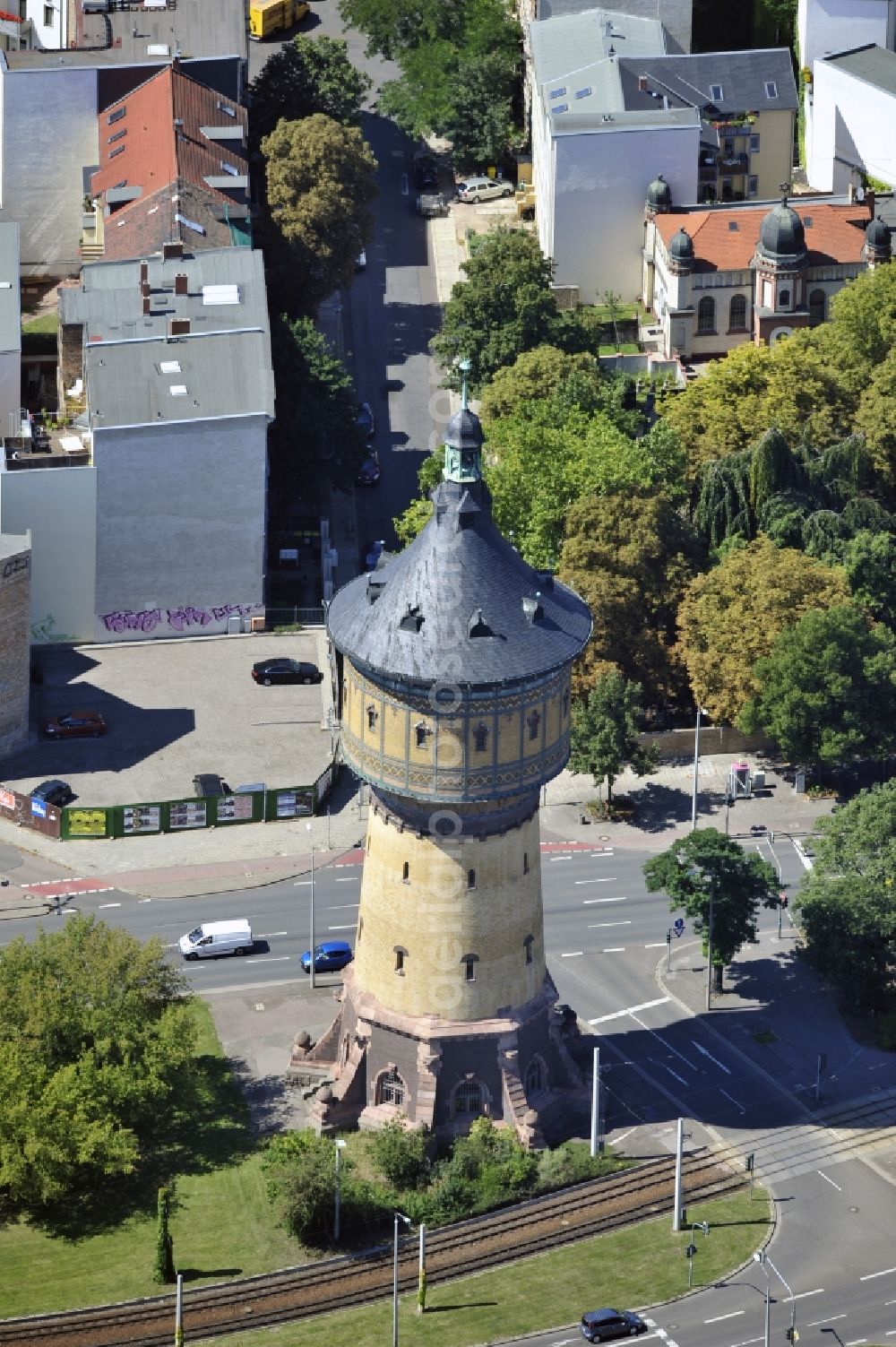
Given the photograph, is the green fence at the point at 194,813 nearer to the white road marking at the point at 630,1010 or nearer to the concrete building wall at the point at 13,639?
the concrete building wall at the point at 13,639

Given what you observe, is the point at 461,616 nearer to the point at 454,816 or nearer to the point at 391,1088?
the point at 454,816

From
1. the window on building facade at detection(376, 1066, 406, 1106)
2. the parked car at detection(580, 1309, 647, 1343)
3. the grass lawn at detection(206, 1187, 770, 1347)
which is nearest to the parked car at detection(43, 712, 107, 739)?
the window on building facade at detection(376, 1066, 406, 1106)

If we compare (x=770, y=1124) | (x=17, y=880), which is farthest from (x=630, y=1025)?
(x=17, y=880)

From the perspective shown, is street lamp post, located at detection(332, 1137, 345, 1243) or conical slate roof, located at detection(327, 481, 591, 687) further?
street lamp post, located at detection(332, 1137, 345, 1243)

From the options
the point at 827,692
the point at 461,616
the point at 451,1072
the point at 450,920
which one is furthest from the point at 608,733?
the point at 461,616

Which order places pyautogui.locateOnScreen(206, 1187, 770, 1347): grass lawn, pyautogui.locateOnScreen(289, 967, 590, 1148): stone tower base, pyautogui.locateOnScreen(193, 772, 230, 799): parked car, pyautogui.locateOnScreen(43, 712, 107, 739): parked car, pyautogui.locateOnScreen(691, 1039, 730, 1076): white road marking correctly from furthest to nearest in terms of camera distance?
pyautogui.locateOnScreen(43, 712, 107, 739): parked car, pyautogui.locateOnScreen(193, 772, 230, 799): parked car, pyautogui.locateOnScreen(691, 1039, 730, 1076): white road marking, pyautogui.locateOnScreen(289, 967, 590, 1148): stone tower base, pyautogui.locateOnScreen(206, 1187, 770, 1347): grass lawn

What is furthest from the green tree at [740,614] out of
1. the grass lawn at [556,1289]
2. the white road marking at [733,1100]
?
the grass lawn at [556,1289]

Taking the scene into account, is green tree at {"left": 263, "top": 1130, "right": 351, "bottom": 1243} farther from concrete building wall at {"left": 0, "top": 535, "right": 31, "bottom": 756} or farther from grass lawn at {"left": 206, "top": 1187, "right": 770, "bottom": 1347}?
concrete building wall at {"left": 0, "top": 535, "right": 31, "bottom": 756}
